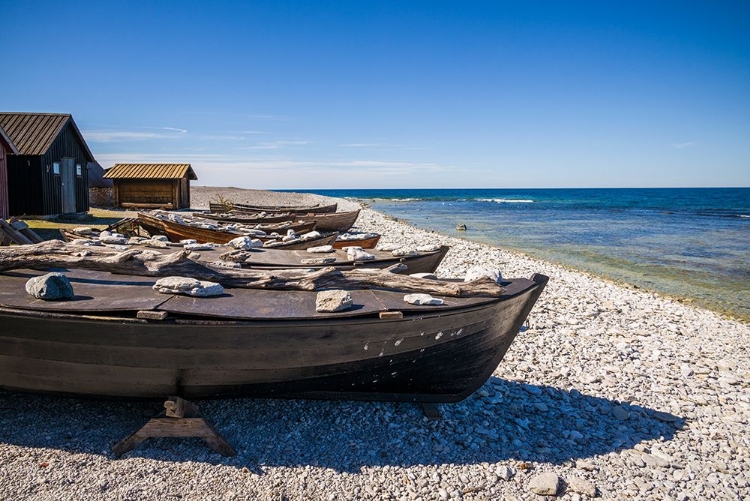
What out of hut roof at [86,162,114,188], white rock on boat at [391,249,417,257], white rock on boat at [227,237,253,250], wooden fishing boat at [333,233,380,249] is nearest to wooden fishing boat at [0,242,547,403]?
white rock on boat at [391,249,417,257]

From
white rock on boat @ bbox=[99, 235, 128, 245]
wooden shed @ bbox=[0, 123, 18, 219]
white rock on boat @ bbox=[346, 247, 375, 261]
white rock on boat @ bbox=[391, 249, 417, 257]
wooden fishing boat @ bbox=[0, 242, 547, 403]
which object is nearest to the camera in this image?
wooden fishing boat @ bbox=[0, 242, 547, 403]

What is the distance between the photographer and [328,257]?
333 inches

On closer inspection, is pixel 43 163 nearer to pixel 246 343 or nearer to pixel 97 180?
pixel 97 180

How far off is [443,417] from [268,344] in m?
2.17

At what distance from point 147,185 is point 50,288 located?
29549 mm

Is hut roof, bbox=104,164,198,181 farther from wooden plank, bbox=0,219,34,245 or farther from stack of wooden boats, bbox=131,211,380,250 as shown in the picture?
wooden plank, bbox=0,219,34,245

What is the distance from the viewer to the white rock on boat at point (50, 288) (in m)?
4.54

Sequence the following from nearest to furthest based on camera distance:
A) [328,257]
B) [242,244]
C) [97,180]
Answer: [328,257] < [242,244] < [97,180]

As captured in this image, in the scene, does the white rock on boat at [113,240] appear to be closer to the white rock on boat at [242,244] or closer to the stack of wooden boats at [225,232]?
the white rock on boat at [242,244]

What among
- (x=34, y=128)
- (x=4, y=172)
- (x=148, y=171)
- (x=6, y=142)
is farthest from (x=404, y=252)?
(x=148, y=171)

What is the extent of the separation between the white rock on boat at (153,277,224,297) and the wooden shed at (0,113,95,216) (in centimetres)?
1824

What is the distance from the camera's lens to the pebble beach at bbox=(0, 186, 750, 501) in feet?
13.4

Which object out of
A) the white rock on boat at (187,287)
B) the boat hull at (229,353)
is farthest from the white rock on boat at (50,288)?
the white rock on boat at (187,287)

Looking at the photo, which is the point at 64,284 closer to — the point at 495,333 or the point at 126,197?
the point at 495,333
